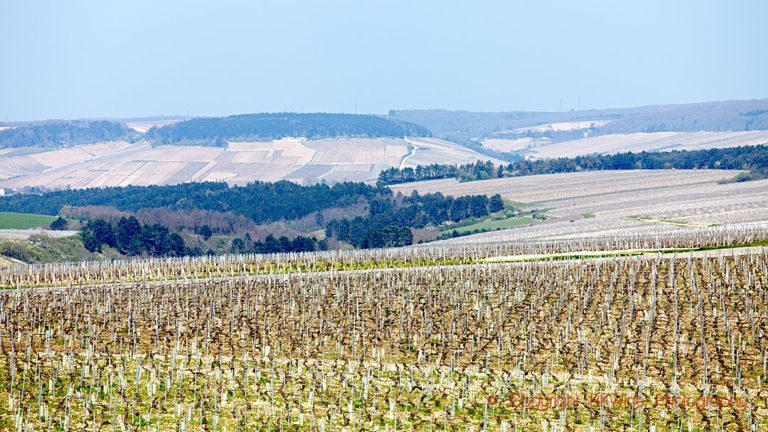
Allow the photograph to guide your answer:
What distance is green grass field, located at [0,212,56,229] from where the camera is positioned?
419 ft

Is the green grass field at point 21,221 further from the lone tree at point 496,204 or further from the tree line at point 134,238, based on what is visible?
→ the lone tree at point 496,204

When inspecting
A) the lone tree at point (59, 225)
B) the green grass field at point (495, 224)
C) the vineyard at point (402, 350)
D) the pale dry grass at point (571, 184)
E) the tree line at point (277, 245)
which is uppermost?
the vineyard at point (402, 350)

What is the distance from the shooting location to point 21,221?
134m

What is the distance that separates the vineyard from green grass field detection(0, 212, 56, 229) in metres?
74.4

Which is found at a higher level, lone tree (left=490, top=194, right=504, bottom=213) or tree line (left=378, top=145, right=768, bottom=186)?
tree line (left=378, top=145, right=768, bottom=186)

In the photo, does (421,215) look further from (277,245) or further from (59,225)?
(59,225)

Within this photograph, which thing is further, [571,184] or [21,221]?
[571,184]

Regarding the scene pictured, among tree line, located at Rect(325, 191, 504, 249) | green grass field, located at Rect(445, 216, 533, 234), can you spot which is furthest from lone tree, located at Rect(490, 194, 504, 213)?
green grass field, located at Rect(445, 216, 533, 234)

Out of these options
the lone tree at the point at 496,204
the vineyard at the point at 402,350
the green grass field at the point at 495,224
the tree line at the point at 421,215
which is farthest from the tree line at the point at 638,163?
the vineyard at the point at 402,350

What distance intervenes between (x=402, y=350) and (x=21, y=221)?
11049cm

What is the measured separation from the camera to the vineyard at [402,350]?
28.8 m

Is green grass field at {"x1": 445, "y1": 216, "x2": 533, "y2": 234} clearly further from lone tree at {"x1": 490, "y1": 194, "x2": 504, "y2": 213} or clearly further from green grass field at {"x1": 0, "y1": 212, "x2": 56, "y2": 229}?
green grass field at {"x1": 0, "y1": 212, "x2": 56, "y2": 229}

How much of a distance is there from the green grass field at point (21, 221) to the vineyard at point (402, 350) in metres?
74.4

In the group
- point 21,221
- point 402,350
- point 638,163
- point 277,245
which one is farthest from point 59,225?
point 638,163
